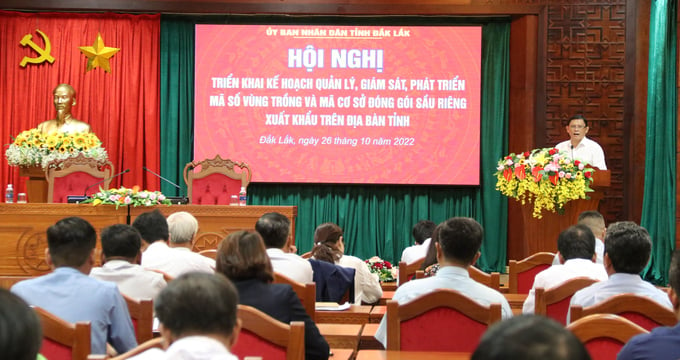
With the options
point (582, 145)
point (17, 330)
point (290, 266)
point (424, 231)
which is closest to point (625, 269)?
point (290, 266)

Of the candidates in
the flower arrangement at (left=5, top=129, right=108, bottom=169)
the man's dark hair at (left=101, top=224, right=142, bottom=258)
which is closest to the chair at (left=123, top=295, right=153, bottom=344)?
the man's dark hair at (left=101, top=224, right=142, bottom=258)

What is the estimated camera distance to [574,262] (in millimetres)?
3566

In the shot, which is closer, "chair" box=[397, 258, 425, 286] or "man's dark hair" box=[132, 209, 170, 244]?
"man's dark hair" box=[132, 209, 170, 244]

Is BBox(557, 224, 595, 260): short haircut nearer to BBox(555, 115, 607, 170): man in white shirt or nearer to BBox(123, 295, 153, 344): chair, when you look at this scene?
BBox(123, 295, 153, 344): chair

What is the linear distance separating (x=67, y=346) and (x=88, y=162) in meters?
6.06

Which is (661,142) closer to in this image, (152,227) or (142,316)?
(152,227)

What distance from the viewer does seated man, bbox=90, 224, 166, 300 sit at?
314cm

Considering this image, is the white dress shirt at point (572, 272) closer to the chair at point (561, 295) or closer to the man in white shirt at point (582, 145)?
the chair at point (561, 295)

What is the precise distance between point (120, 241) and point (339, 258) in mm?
1638

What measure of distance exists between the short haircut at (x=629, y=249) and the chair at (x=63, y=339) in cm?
187

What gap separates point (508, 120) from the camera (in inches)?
369

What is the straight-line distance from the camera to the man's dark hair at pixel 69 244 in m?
2.74

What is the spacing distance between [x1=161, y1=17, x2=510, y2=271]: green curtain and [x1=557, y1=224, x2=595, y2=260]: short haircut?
5671 mm

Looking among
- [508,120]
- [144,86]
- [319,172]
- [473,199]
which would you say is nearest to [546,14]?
[508,120]
